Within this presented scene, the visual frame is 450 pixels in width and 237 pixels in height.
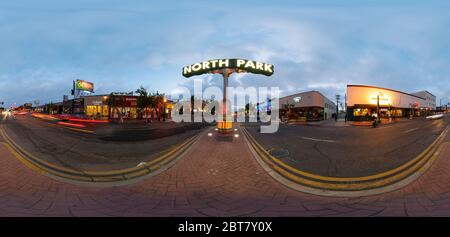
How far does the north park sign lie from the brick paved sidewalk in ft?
33.2

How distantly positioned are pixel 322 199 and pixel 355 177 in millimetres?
1621

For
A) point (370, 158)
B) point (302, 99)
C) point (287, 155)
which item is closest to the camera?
point (370, 158)

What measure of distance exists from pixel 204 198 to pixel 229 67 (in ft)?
37.5

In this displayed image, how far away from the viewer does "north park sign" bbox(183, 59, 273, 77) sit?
13.9 meters

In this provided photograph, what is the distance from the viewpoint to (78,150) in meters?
7.70

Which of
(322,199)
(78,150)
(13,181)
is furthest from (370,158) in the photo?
(78,150)

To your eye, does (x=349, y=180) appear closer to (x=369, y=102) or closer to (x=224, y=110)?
(x=224, y=110)

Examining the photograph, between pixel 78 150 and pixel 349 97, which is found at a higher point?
pixel 349 97

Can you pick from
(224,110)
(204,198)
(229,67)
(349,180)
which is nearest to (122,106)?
(224,110)

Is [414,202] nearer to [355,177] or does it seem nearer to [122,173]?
[355,177]

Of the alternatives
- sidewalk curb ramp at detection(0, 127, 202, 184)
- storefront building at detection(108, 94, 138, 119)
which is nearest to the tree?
storefront building at detection(108, 94, 138, 119)

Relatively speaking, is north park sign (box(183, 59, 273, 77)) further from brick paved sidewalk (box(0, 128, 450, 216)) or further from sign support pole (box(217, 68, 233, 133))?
brick paved sidewalk (box(0, 128, 450, 216))

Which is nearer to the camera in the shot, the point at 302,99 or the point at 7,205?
the point at 7,205

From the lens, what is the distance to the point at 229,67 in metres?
14.1
